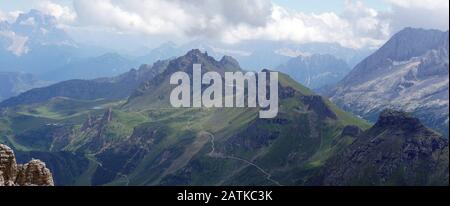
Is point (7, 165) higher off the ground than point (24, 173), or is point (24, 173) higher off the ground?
point (7, 165)

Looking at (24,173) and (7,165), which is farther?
(24,173)

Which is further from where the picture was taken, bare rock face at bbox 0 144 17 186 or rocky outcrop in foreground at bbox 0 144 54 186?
rocky outcrop in foreground at bbox 0 144 54 186

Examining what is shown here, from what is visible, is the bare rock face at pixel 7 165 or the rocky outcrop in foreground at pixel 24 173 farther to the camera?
the rocky outcrop in foreground at pixel 24 173

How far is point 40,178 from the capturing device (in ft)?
194
